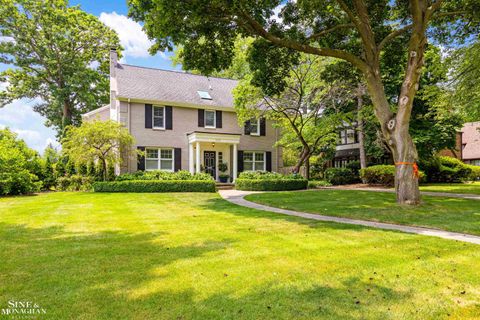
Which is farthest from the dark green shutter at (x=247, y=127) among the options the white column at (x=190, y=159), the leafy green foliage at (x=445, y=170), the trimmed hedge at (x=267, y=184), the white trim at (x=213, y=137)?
the leafy green foliage at (x=445, y=170)

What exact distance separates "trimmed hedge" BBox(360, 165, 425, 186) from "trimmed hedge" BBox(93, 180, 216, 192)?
33.2ft

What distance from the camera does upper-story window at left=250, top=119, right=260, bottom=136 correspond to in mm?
22438

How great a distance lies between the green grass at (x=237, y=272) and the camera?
119 inches

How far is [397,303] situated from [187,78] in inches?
857

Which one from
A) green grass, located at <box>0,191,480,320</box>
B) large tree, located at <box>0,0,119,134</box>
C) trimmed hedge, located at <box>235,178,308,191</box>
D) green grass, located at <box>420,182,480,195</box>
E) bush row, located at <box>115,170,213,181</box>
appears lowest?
green grass, located at <box>0,191,480,320</box>

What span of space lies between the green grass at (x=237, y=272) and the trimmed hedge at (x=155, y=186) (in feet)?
29.5

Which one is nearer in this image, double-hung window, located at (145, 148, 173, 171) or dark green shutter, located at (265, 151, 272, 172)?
double-hung window, located at (145, 148, 173, 171)

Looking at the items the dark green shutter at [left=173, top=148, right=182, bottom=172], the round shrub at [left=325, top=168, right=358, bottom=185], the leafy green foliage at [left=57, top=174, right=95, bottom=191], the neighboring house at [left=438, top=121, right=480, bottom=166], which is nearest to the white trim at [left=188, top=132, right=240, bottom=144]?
the dark green shutter at [left=173, top=148, right=182, bottom=172]

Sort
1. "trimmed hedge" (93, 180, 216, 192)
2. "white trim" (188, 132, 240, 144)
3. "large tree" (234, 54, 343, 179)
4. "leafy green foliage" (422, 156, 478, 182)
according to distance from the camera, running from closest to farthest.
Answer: "trimmed hedge" (93, 180, 216, 192)
"large tree" (234, 54, 343, 179)
"white trim" (188, 132, 240, 144)
"leafy green foliage" (422, 156, 478, 182)

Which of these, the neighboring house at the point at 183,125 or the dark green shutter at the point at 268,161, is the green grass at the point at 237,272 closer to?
the neighboring house at the point at 183,125

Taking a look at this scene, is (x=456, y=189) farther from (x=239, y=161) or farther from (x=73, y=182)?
(x=73, y=182)

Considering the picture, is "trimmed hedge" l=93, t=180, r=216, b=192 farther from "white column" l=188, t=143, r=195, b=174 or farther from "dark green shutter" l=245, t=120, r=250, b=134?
"dark green shutter" l=245, t=120, r=250, b=134

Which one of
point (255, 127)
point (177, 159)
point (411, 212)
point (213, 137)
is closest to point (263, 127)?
point (255, 127)

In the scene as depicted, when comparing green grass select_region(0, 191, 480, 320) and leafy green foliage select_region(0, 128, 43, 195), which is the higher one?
leafy green foliage select_region(0, 128, 43, 195)
